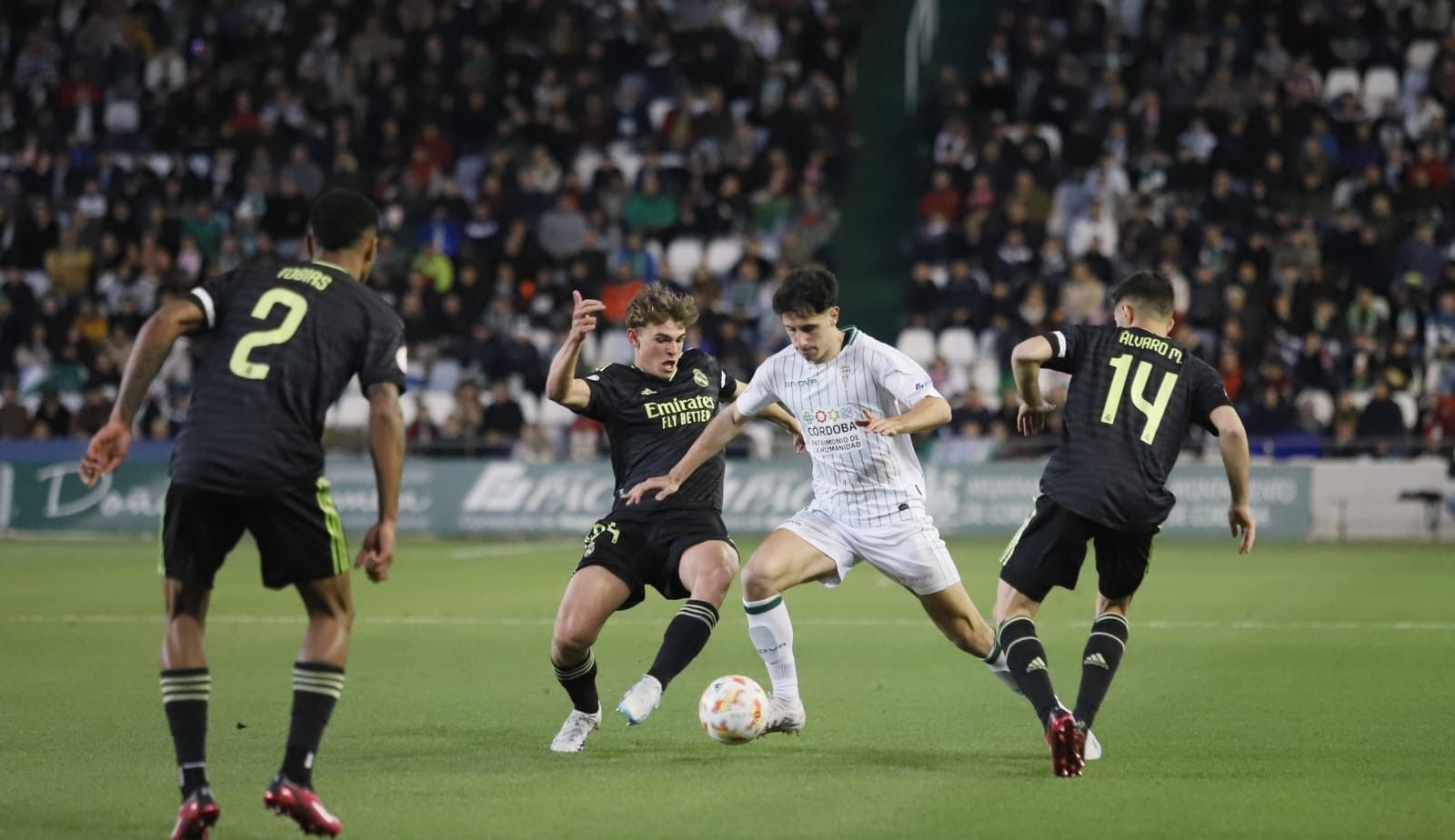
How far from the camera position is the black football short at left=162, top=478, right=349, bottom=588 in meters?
6.34

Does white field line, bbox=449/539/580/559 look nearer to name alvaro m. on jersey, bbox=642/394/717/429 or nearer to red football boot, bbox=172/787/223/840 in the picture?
name alvaro m. on jersey, bbox=642/394/717/429

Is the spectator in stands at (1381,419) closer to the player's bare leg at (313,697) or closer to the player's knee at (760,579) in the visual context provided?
the player's knee at (760,579)

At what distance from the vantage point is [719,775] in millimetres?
7594

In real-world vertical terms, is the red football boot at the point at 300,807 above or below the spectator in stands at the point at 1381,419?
above

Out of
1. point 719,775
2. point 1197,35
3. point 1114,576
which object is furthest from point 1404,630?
point 1197,35

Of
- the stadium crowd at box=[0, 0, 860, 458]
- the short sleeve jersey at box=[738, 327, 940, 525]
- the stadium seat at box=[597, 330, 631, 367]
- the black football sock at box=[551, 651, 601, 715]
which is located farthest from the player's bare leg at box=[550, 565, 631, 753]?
the stadium seat at box=[597, 330, 631, 367]

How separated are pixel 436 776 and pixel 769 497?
52.3 ft

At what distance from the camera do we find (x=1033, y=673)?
7.75 m

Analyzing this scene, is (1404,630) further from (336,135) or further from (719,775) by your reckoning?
(336,135)

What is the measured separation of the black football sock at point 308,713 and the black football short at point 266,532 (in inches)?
12.8

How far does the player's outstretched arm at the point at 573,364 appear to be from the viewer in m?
8.08

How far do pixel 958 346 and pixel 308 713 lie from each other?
19.0m

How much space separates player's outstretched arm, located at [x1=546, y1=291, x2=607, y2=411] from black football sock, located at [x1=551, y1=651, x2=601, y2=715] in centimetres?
120

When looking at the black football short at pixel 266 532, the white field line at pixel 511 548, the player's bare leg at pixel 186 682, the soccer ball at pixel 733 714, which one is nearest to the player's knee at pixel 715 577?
the soccer ball at pixel 733 714
